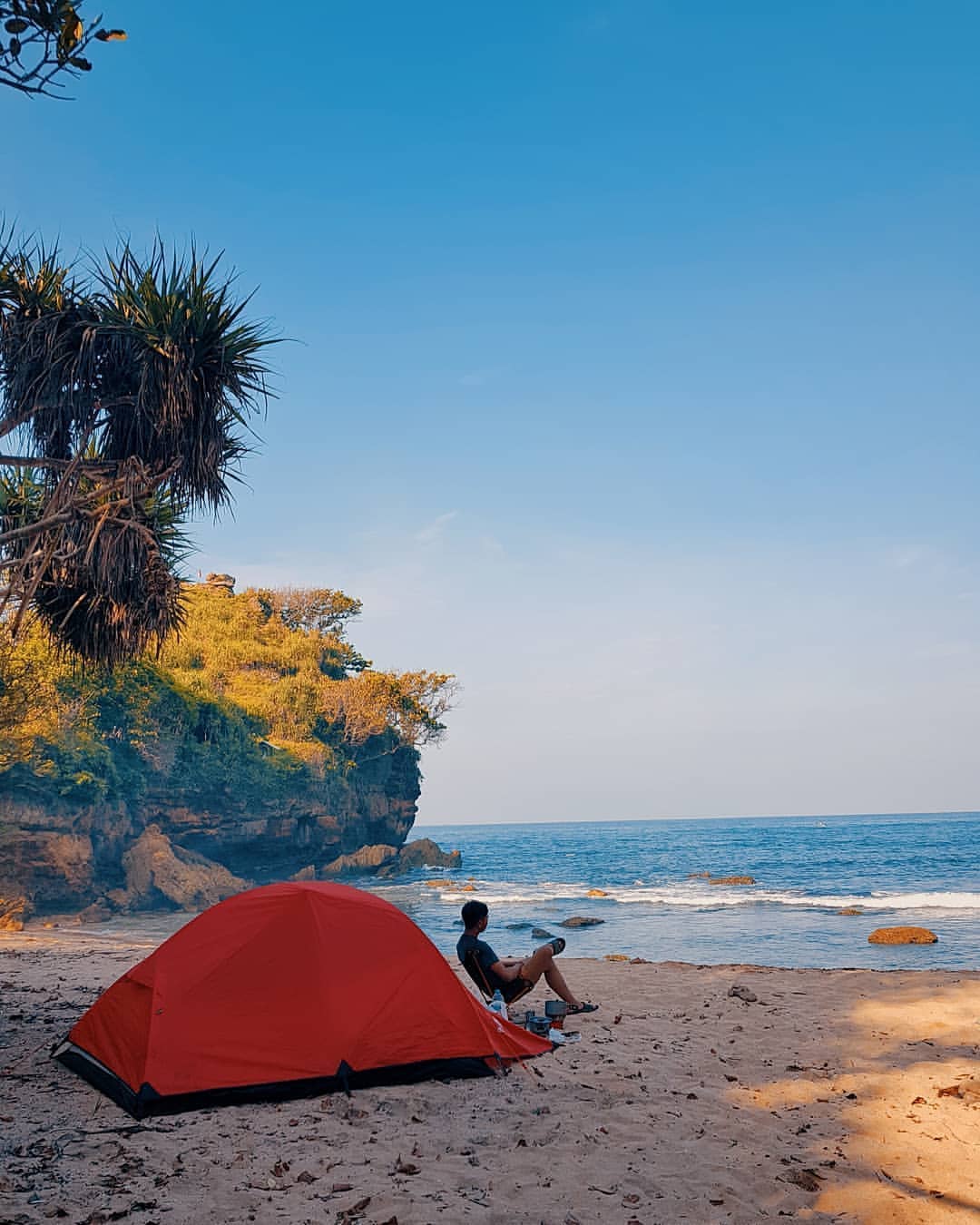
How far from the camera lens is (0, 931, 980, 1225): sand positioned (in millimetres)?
4352

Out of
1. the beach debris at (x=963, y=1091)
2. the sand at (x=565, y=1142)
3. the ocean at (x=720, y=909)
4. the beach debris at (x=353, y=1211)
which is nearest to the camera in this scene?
the beach debris at (x=353, y=1211)

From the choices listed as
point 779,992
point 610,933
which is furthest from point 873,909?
point 779,992

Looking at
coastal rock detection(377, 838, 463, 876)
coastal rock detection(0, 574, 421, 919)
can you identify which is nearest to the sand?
coastal rock detection(0, 574, 421, 919)

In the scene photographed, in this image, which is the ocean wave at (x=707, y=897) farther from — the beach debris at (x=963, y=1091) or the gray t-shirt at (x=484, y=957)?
the gray t-shirt at (x=484, y=957)

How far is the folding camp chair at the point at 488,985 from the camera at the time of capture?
7426mm

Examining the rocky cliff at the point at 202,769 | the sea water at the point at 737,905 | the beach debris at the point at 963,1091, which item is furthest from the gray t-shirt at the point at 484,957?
the rocky cliff at the point at 202,769

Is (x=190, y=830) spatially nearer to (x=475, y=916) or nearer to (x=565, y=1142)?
(x=475, y=916)

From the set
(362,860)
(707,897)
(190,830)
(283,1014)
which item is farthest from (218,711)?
(283,1014)

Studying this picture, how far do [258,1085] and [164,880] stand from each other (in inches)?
1028

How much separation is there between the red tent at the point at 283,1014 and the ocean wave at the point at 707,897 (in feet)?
68.6

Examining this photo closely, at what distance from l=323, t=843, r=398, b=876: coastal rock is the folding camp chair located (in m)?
36.5

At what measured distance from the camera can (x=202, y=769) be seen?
33094mm

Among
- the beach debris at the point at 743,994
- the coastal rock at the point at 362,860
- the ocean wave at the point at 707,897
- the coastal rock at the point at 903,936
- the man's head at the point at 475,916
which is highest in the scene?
the man's head at the point at 475,916

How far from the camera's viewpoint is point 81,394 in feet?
26.2
